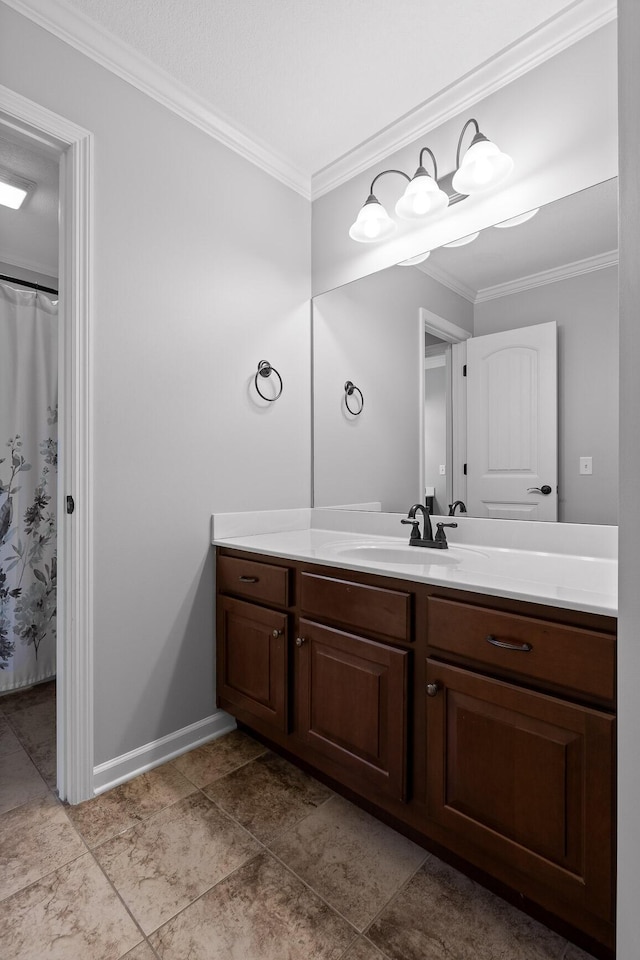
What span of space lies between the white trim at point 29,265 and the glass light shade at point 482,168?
7.96 ft

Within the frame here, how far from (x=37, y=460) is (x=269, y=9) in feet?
7.28

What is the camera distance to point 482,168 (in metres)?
1.68

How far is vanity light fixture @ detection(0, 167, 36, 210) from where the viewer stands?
2.15 meters

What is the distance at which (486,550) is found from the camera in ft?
5.69

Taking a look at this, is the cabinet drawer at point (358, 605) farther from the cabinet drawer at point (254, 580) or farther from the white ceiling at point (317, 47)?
the white ceiling at point (317, 47)

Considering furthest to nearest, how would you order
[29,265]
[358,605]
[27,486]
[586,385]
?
[29,265]
[27,486]
[586,385]
[358,605]

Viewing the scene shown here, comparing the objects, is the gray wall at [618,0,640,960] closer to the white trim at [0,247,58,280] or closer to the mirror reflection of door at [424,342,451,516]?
the mirror reflection of door at [424,342,451,516]

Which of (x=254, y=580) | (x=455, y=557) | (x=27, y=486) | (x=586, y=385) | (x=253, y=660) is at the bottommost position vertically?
(x=253, y=660)

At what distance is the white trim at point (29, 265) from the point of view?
2779mm

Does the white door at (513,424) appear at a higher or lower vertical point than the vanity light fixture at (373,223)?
lower

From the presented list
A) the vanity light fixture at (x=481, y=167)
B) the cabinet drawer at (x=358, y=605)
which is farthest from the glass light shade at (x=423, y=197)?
the cabinet drawer at (x=358, y=605)

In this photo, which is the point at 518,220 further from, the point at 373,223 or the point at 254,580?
the point at 254,580

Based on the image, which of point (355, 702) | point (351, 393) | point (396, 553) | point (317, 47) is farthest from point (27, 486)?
point (317, 47)

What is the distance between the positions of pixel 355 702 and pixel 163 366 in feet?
4.44
